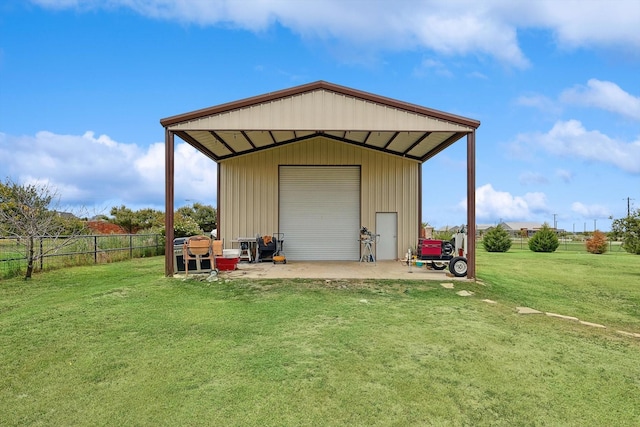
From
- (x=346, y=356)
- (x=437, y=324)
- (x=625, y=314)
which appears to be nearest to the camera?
(x=346, y=356)

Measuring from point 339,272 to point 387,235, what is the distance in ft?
13.6

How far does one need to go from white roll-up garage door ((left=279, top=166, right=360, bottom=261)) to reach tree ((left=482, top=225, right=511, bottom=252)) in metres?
14.0

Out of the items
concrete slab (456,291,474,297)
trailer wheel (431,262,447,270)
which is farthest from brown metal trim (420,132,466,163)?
concrete slab (456,291,474,297)

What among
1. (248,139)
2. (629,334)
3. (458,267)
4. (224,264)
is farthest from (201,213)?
(629,334)

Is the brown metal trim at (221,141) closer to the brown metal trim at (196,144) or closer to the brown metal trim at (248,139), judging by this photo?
the brown metal trim at (196,144)

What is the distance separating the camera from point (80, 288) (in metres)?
8.59

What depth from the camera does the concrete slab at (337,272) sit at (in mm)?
9789

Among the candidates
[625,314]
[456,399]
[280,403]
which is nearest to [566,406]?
[456,399]

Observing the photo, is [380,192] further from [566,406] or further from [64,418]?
[64,418]

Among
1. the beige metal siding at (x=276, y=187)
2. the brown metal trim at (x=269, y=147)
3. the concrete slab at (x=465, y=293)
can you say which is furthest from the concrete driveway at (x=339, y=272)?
the brown metal trim at (x=269, y=147)

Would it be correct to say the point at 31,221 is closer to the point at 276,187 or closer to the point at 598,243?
the point at 276,187

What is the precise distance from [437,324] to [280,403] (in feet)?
10.6

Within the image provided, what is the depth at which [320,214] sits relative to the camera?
1438cm

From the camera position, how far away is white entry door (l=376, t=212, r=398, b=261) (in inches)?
562
